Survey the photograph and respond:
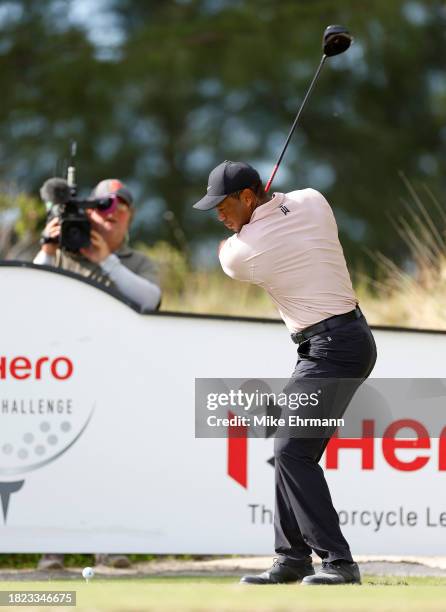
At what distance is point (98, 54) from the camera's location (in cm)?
1770

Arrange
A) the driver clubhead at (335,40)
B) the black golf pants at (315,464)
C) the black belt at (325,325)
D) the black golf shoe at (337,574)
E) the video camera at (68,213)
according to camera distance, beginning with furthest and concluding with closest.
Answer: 1. the video camera at (68,213)
2. the driver clubhead at (335,40)
3. the black belt at (325,325)
4. the black golf pants at (315,464)
5. the black golf shoe at (337,574)

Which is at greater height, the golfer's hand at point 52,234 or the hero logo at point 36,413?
the golfer's hand at point 52,234

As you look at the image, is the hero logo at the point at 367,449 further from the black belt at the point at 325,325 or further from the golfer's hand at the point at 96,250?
the golfer's hand at the point at 96,250

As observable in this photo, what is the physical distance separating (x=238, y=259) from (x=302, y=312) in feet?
1.26

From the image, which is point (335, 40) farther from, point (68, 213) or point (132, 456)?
point (132, 456)

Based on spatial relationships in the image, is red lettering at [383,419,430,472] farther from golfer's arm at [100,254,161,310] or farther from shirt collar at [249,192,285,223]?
shirt collar at [249,192,285,223]

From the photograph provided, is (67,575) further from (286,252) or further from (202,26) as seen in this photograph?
(202,26)

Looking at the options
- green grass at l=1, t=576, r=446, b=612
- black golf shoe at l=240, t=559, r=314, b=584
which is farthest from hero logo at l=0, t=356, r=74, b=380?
black golf shoe at l=240, t=559, r=314, b=584

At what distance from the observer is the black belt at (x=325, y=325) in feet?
18.2

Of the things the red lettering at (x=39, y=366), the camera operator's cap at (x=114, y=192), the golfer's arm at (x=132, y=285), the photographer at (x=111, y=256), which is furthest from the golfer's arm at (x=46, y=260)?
the red lettering at (x=39, y=366)

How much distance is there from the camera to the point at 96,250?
7246mm

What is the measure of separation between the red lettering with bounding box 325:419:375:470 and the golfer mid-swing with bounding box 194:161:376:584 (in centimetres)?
99

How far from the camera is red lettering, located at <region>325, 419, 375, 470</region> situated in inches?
261

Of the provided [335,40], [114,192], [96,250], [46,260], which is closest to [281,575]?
[96,250]
